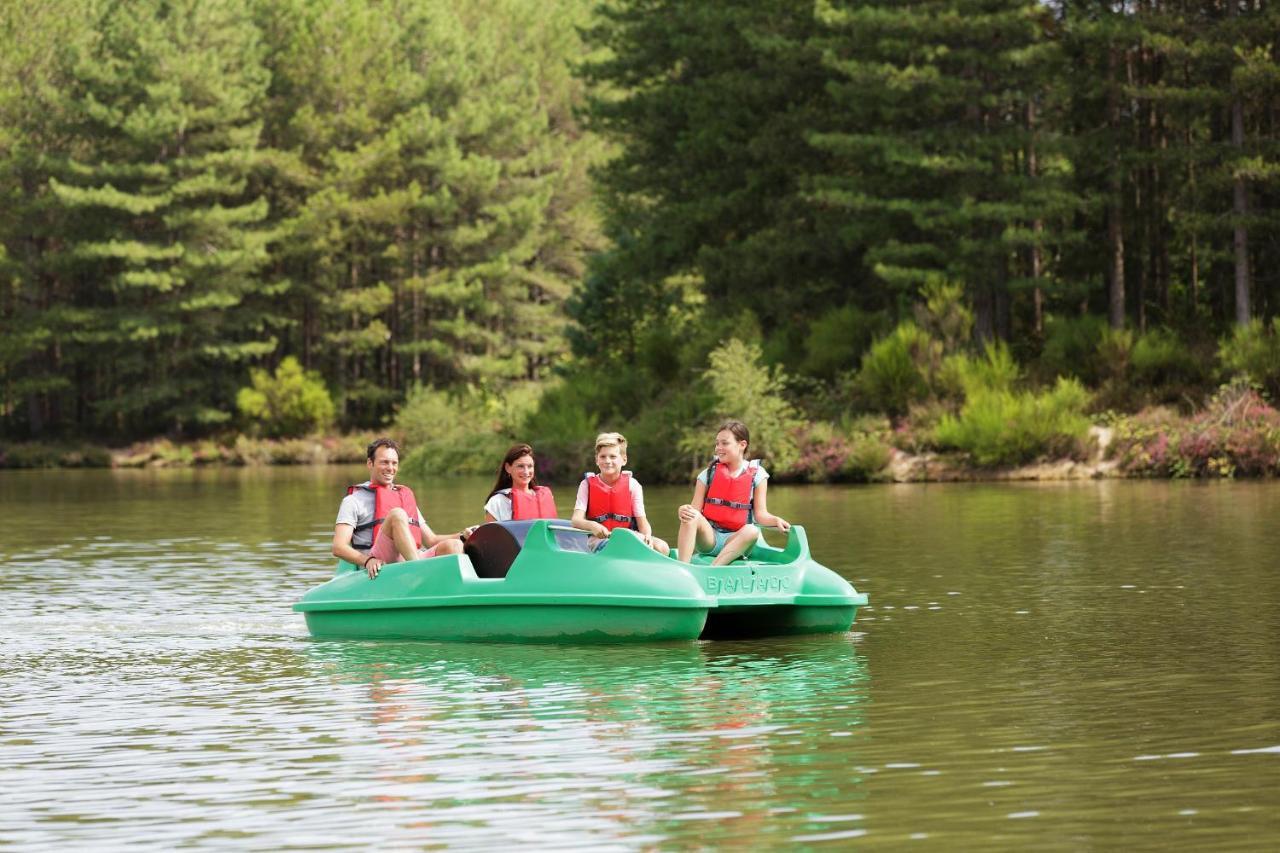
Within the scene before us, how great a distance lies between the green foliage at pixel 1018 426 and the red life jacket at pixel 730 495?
23.8 meters

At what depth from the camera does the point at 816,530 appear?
86.8 ft

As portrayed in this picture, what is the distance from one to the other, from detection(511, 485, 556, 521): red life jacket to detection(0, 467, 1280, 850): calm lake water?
114cm

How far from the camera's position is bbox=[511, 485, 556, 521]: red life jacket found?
49.6ft

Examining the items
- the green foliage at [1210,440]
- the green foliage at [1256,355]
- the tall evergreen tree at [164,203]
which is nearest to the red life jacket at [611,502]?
the green foliage at [1210,440]

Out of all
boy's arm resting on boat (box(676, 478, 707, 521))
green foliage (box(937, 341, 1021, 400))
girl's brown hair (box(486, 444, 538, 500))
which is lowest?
boy's arm resting on boat (box(676, 478, 707, 521))

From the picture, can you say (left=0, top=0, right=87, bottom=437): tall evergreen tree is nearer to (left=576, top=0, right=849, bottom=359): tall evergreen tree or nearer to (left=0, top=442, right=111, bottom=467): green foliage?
(left=0, top=442, right=111, bottom=467): green foliage

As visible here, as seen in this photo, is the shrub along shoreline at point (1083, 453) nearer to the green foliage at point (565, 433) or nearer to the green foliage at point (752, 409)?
the green foliage at point (565, 433)

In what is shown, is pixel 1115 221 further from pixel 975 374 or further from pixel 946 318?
pixel 975 374

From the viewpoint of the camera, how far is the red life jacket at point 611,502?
14844 millimetres

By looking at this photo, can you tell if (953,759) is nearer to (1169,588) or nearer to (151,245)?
(1169,588)

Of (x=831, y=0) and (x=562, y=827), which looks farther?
(x=831, y=0)

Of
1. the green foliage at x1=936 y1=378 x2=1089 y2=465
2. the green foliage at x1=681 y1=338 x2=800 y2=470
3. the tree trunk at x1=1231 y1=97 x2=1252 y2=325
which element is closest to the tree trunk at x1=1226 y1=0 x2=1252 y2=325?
the tree trunk at x1=1231 y1=97 x2=1252 y2=325

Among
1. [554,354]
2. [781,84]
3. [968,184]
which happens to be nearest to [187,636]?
[968,184]

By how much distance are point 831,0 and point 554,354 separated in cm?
3580
